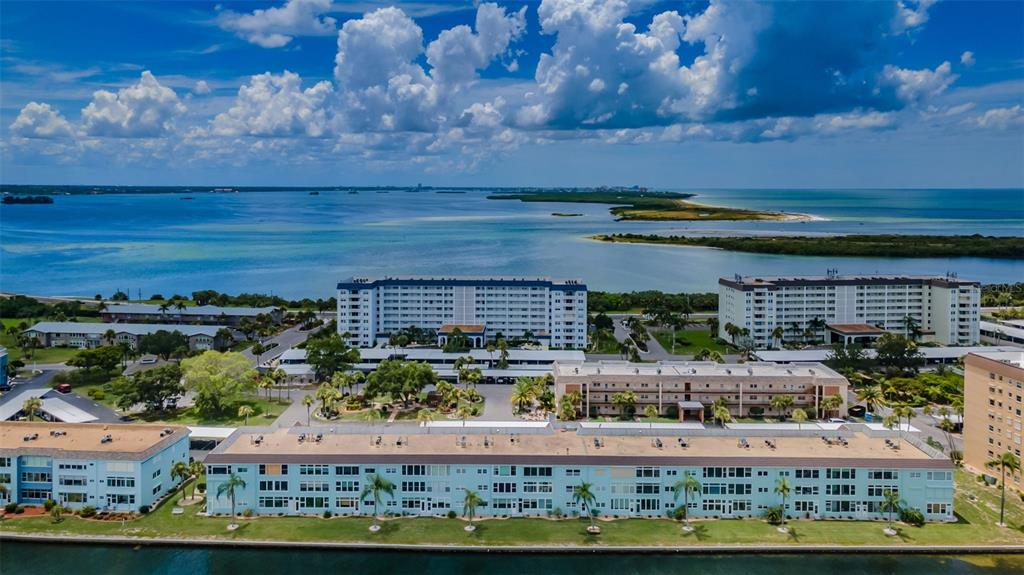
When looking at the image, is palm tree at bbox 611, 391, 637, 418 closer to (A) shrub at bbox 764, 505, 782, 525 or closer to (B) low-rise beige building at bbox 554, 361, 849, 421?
(B) low-rise beige building at bbox 554, 361, 849, 421

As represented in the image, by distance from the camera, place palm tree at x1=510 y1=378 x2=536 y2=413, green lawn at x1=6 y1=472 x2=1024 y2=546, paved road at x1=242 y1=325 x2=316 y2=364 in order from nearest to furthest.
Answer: green lawn at x1=6 y1=472 x2=1024 y2=546
palm tree at x1=510 y1=378 x2=536 y2=413
paved road at x1=242 y1=325 x2=316 y2=364

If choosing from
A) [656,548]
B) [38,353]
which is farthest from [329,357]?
[656,548]

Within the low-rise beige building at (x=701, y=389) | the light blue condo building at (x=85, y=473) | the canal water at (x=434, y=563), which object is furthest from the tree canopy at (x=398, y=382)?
the canal water at (x=434, y=563)

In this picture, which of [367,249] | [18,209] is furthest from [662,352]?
[18,209]

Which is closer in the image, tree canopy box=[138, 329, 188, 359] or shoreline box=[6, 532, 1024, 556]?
shoreline box=[6, 532, 1024, 556]

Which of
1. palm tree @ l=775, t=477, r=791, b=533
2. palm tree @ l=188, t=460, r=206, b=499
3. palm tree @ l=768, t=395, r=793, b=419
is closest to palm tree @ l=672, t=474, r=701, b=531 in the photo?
palm tree @ l=775, t=477, r=791, b=533

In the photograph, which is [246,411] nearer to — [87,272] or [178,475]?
[178,475]
